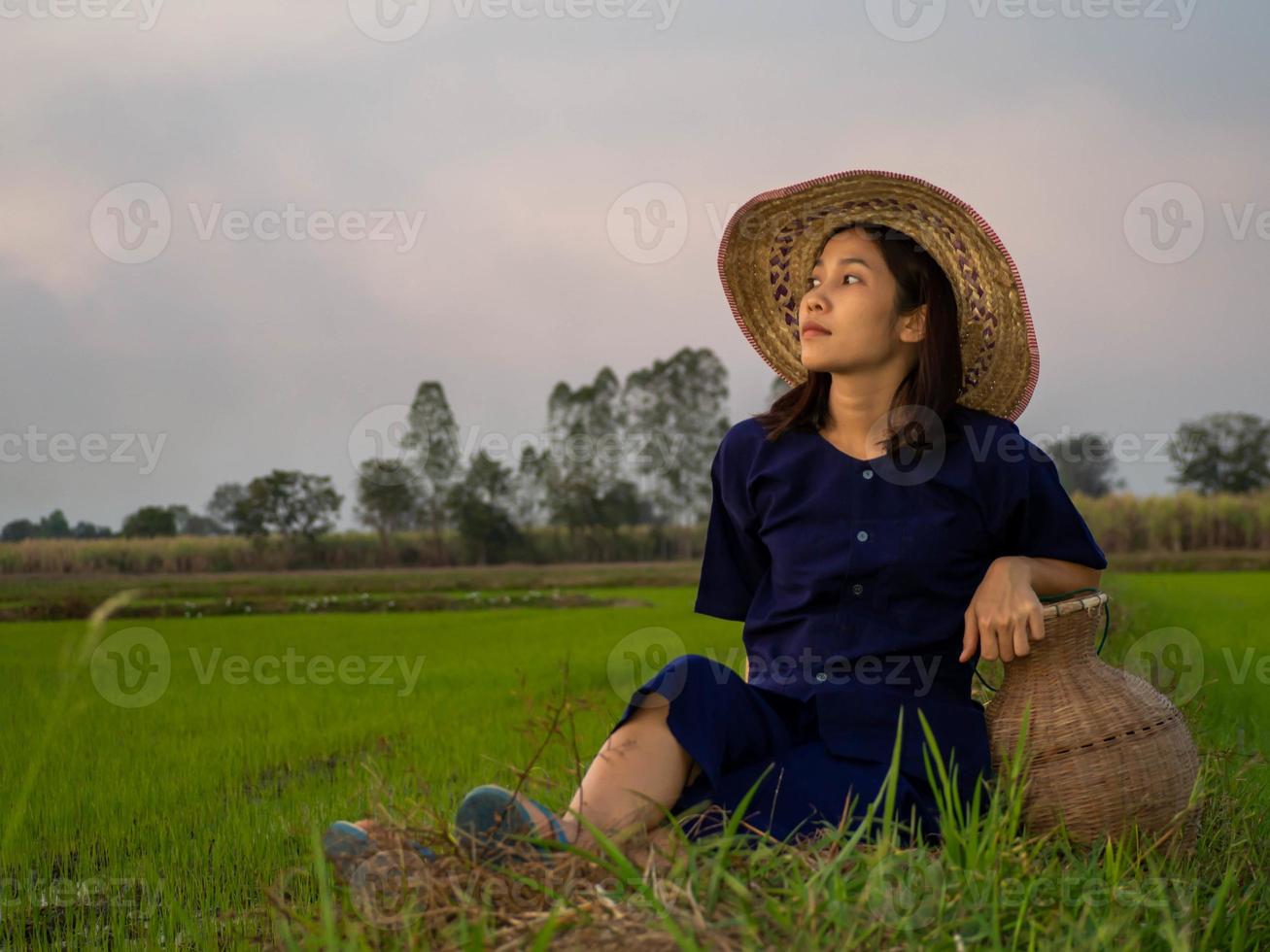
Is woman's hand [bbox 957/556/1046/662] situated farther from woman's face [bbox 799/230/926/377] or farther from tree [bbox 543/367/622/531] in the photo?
tree [bbox 543/367/622/531]

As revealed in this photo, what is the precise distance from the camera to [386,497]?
24.7 meters

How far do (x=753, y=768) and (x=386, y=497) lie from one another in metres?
22.8

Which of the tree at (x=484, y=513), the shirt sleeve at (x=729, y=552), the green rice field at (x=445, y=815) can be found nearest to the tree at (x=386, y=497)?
the tree at (x=484, y=513)

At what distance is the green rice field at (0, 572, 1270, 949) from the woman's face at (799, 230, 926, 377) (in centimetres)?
108

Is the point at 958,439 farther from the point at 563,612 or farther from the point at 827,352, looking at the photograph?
the point at 563,612

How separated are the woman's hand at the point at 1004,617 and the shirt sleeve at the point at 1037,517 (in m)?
0.17

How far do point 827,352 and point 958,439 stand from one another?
407mm

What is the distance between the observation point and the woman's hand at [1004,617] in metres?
2.60

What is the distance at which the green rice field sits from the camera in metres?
1.70

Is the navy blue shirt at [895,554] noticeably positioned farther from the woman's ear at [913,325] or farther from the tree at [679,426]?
the tree at [679,426]

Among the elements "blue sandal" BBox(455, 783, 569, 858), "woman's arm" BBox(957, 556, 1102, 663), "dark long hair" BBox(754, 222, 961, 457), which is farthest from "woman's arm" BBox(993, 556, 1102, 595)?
"blue sandal" BBox(455, 783, 569, 858)

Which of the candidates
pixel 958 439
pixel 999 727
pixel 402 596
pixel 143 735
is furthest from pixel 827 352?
pixel 402 596

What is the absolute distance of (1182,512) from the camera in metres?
23.3

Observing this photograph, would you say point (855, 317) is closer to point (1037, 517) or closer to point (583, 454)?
point (1037, 517)
